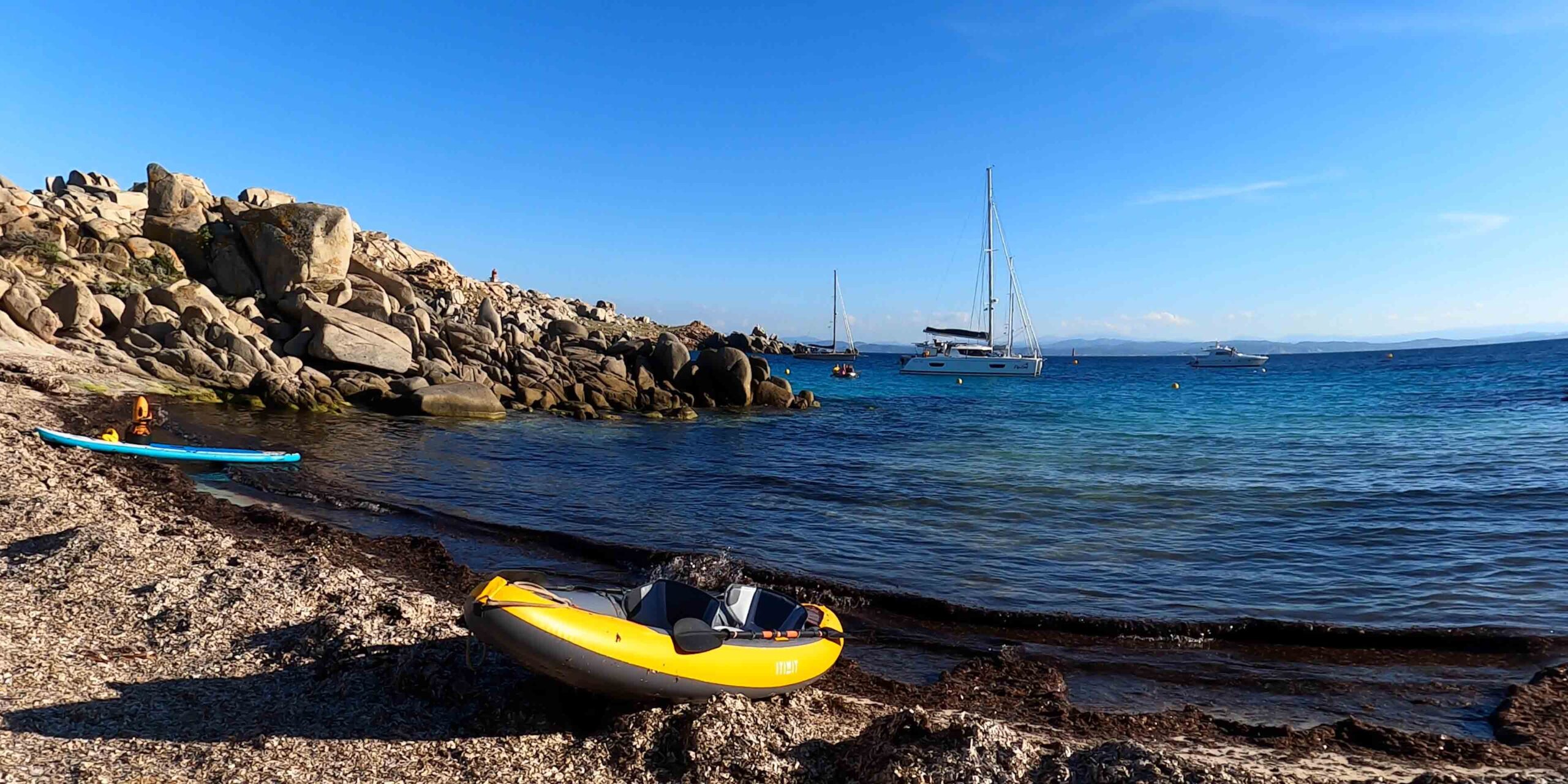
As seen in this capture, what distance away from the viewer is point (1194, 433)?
31.1 meters

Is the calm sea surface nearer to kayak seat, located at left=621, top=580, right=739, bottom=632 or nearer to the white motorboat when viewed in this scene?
kayak seat, located at left=621, top=580, right=739, bottom=632

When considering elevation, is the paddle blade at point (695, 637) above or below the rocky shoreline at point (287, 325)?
below

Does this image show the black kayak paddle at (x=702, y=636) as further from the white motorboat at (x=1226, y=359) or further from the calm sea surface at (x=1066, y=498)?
the white motorboat at (x=1226, y=359)

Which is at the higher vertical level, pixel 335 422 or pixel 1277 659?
pixel 335 422

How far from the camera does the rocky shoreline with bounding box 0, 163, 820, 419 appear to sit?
26172 millimetres

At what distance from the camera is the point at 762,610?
7.87 m

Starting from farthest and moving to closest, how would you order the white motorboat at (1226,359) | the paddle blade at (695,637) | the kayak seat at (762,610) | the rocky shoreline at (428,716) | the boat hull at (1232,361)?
1. the white motorboat at (1226,359)
2. the boat hull at (1232,361)
3. the kayak seat at (762,610)
4. the paddle blade at (695,637)
5. the rocky shoreline at (428,716)

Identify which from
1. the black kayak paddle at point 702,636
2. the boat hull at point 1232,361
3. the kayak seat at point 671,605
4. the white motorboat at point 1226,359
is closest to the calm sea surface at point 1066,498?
the kayak seat at point 671,605

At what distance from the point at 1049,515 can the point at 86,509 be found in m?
15.6

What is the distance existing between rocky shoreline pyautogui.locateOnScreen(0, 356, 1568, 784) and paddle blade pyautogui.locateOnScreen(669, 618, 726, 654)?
48 cm

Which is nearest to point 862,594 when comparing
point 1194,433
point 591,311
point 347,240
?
point 1194,433

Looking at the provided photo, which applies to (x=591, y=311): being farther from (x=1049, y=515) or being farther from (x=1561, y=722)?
(x=1561, y=722)

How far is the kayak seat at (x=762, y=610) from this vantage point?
7664mm

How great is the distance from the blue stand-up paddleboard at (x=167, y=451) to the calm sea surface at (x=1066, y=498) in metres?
1.18
